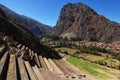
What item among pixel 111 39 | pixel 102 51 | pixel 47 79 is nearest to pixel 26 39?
pixel 47 79

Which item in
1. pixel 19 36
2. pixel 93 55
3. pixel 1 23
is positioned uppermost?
pixel 1 23

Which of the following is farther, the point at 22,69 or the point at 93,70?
the point at 93,70

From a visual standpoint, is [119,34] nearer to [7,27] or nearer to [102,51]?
[102,51]

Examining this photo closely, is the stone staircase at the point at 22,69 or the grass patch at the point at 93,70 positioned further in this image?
the grass patch at the point at 93,70

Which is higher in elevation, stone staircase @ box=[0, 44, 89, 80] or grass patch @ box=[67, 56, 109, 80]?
stone staircase @ box=[0, 44, 89, 80]

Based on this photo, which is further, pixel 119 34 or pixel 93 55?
pixel 119 34

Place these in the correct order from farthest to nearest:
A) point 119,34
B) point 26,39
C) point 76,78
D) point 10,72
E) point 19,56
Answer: point 119,34 < point 26,39 < point 76,78 < point 19,56 < point 10,72

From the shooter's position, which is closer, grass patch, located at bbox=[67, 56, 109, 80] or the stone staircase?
the stone staircase

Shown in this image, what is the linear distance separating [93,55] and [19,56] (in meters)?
69.6

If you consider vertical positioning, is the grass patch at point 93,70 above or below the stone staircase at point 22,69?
below

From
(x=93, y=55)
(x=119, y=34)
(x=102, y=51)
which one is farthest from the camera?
(x=119, y=34)

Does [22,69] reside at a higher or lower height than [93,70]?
higher

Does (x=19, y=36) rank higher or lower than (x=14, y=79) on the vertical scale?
higher

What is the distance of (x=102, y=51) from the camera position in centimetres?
9362
